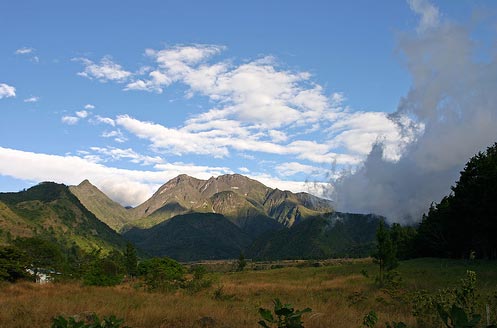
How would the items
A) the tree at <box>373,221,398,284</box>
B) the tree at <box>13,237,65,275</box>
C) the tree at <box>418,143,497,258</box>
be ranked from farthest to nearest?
1. the tree at <box>13,237,65,275</box>
2. the tree at <box>418,143,497,258</box>
3. the tree at <box>373,221,398,284</box>

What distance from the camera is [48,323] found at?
9859 mm

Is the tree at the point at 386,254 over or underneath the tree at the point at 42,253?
over

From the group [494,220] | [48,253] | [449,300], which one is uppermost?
[494,220]

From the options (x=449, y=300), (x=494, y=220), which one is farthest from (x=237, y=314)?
(x=494, y=220)

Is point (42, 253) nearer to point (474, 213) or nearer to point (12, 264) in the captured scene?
point (12, 264)

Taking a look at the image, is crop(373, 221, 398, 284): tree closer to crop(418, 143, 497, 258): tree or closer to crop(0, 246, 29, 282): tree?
crop(418, 143, 497, 258): tree

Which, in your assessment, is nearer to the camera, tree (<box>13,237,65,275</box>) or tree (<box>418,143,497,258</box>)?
tree (<box>418,143,497,258</box>)

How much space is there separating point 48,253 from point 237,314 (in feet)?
138

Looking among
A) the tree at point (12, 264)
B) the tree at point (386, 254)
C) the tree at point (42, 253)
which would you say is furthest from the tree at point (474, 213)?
→ the tree at point (42, 253)

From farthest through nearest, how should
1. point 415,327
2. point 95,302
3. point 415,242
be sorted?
point 415,242
point 95,302
point 415,327

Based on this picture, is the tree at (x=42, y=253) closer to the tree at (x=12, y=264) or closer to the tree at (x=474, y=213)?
the tree at (x=12, y=264)

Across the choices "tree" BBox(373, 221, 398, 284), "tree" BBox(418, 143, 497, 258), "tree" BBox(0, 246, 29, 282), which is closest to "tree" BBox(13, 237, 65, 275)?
"tree" BBox(0, 246, 29, 282)

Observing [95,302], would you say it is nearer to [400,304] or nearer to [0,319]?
[0,319]

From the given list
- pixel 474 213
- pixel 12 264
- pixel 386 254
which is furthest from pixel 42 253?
pixel 474 213
